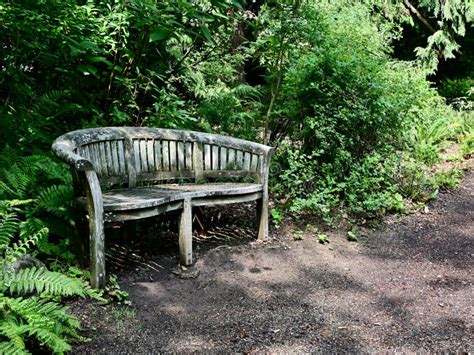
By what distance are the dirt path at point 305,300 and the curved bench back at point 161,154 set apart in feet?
2.57

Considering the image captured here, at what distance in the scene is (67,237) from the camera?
11.9 feet

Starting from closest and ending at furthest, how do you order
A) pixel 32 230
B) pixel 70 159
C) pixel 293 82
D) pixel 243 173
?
pixel 70 159 < pixel 32 230 < pixel 243 173 < pixel 293 82

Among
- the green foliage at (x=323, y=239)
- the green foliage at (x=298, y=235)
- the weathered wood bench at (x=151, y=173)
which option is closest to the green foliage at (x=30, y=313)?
the weathered wood bench at (x=151, y=173)

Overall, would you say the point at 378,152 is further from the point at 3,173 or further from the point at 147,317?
the point at 3,173

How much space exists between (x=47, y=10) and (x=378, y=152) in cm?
409

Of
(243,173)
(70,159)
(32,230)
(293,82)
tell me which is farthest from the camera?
(293,82)

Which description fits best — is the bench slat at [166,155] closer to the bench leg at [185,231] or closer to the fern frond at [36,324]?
the bench leg at [185,231]

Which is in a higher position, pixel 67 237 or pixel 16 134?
pixel 16 134

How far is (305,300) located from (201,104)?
3.19 meters

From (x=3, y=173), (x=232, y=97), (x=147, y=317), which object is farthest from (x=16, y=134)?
(x=232, y=97)

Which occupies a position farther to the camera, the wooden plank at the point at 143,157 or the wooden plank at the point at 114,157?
the wooden plank at the point at 143,157

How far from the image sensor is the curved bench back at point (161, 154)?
3.91 metres

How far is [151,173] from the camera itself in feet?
14.5

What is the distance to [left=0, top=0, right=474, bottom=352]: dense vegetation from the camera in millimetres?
3479
